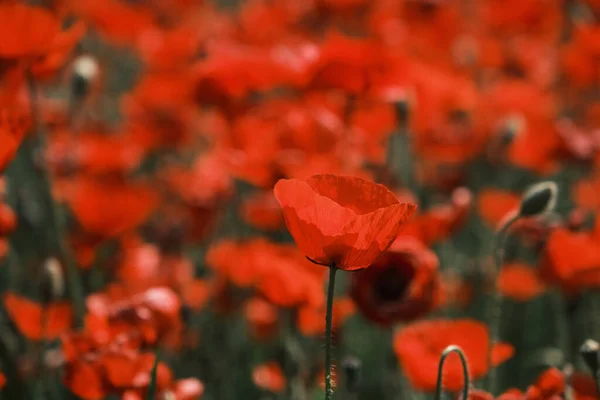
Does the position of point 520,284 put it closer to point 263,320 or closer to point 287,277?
point 263,320

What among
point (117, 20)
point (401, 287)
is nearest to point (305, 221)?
point (401, 287)

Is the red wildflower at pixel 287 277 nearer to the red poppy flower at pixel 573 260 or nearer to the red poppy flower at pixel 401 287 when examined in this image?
the red poppy flower at pixel 401 287

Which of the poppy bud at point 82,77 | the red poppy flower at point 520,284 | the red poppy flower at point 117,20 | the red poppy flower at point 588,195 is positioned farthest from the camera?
the red poppy flower at point 117,20

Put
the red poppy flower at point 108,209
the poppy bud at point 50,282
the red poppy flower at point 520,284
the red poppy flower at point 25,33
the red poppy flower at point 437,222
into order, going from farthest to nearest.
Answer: the red poppy flower at point 520,284, the red poppy flower at point 108,209, the red poppy flower at point 437,222, the red poppy flower at point 25,33, the poppy bud at point 50,282

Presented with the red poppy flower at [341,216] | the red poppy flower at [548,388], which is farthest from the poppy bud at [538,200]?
the red poppy flower at [341,216]

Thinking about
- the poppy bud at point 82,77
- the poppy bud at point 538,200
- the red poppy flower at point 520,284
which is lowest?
the poppy bud at point 538,200

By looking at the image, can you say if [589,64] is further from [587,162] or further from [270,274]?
[270,274]

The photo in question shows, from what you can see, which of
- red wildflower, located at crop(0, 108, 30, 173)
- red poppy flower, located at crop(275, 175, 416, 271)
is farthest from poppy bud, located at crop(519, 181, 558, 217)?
red wildflower, located at crop(0, 108, 30, 173)

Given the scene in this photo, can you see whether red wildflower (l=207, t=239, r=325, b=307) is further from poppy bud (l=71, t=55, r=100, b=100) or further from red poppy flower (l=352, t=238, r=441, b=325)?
poppy bud (l=71, t=55, r=100, b=100)
